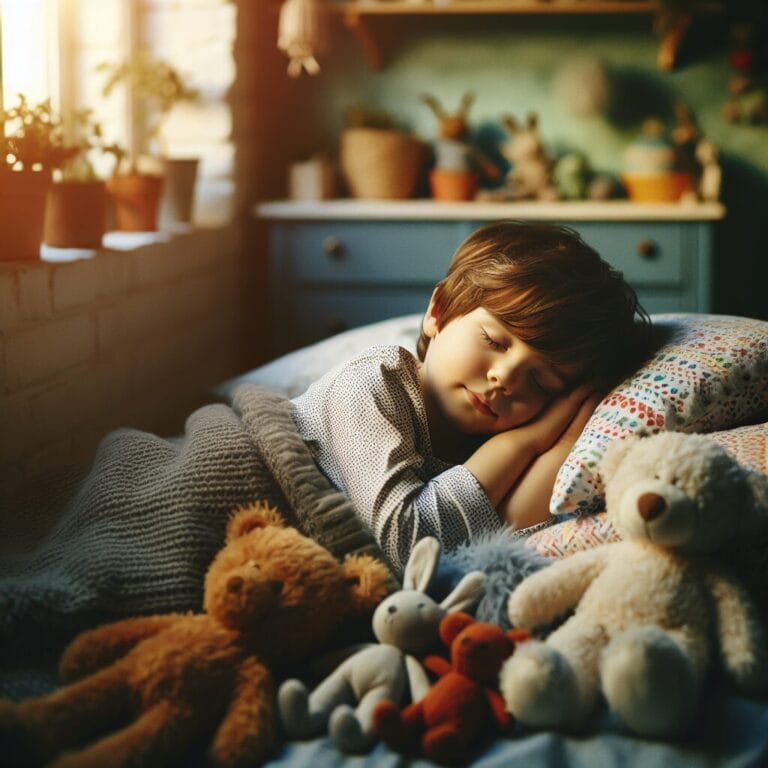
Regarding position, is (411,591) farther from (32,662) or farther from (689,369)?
(689,369)

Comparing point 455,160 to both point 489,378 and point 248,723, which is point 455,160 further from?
point 248,723

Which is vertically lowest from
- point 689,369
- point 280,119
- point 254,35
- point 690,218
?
point 689,369

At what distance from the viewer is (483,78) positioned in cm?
298

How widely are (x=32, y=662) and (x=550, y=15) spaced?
8.26 ft

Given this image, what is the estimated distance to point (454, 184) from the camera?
9.14 feet

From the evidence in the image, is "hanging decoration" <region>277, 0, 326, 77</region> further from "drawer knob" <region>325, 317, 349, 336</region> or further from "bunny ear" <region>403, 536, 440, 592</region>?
"bunny ear" <region>403, 536, 440, 592</region>

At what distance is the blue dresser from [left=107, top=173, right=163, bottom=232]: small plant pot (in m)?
0.52

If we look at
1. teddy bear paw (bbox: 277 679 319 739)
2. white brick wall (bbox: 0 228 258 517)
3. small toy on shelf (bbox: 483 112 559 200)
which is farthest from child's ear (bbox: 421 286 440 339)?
small toy on shelf (bbox: 483 112 559 200)

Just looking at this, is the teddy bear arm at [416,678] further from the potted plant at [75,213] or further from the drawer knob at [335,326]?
the drawer knob at [335,326]

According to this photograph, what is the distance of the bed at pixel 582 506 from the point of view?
82cm

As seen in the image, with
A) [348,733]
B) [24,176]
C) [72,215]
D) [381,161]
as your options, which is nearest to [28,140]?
[24,176]

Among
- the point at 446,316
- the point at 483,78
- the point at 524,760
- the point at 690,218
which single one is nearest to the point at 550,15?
the point at 483,78

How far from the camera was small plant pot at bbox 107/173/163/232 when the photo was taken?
215 cm

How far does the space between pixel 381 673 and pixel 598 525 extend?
1.20ft
